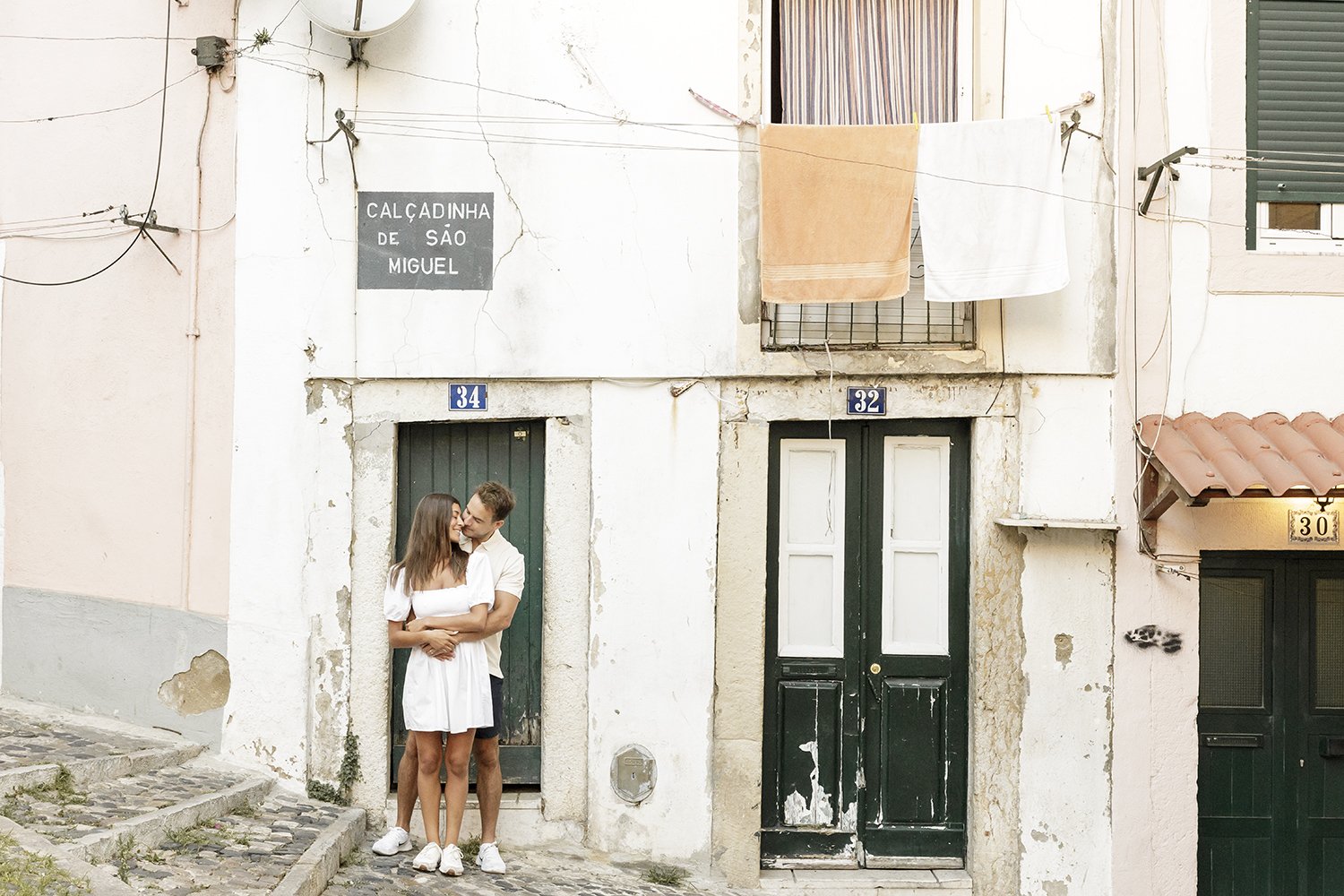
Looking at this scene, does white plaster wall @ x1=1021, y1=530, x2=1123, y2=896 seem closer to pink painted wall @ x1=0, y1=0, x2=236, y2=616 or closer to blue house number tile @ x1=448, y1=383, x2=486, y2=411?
blue house number tile @ x1=448, y1=383, x2=486, y2=411

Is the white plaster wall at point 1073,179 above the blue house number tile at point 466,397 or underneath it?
above

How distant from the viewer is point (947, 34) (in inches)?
258

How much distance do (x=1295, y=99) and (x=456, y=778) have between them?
19.8 feet

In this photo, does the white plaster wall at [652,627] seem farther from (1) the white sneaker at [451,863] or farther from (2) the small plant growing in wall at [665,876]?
(1) the white sneaker at [451,863]

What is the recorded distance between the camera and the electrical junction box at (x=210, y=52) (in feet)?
20.6

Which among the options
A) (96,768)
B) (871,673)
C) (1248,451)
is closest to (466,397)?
(96,768)

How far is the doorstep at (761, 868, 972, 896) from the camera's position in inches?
244

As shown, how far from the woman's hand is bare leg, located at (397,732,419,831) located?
0.54 metres

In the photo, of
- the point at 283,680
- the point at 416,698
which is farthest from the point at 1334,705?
the point at 283,680

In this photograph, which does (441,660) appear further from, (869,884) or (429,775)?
(869,884)

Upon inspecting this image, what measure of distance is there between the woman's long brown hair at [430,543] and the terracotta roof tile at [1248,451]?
3.68m

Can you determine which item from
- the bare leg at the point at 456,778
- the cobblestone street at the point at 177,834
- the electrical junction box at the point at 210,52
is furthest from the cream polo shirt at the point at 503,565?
the electrical junction box at the point at 210,52

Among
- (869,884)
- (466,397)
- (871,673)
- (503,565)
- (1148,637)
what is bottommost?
(869,884)

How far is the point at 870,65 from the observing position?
656cm
